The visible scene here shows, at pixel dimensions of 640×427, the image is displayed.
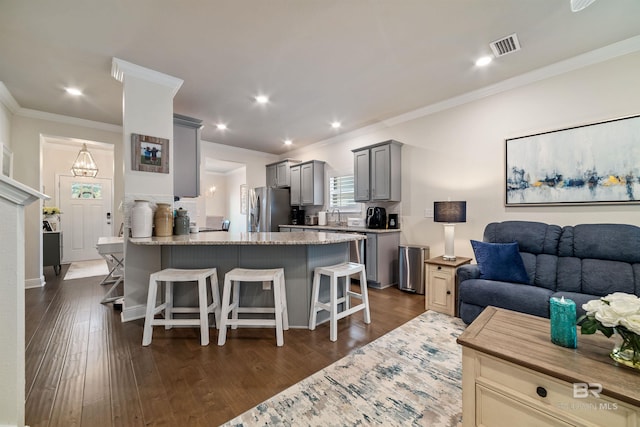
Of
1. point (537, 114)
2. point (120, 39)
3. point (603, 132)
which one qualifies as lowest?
point (603, 132)

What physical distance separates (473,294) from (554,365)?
1.55 meters

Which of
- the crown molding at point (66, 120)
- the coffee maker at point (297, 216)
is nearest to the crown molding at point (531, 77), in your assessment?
the coffee maker at point (297, 216)

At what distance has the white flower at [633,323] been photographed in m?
0.95

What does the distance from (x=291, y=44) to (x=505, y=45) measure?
2.04 meters

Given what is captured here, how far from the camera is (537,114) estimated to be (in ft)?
9.77

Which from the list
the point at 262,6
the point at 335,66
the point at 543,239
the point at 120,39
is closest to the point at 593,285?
the point at 543,239

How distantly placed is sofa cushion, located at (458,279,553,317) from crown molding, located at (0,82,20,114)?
19.4ft

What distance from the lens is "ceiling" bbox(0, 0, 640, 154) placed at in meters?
2.04

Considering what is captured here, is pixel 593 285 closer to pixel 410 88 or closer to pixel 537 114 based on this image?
pixel 537 114

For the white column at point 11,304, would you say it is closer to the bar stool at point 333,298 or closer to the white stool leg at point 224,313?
the white stool leg at point 224,313

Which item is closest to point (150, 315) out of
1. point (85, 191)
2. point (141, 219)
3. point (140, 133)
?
point (141, 219)

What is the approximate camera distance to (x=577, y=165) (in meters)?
2.71

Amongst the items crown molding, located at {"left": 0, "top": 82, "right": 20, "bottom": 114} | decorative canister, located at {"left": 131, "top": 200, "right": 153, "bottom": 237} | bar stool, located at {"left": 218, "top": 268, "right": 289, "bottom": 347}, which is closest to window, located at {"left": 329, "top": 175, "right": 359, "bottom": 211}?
bar stool, located at {"left": 218, "top": 268, "right": 289, "bottom": 347}

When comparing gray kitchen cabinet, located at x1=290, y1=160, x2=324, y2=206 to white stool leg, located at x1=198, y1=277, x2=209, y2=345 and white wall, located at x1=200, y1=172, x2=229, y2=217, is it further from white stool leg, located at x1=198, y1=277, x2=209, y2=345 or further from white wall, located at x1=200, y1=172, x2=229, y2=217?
white wall, located at x1=200, y1=172, x2=229, y2=217
